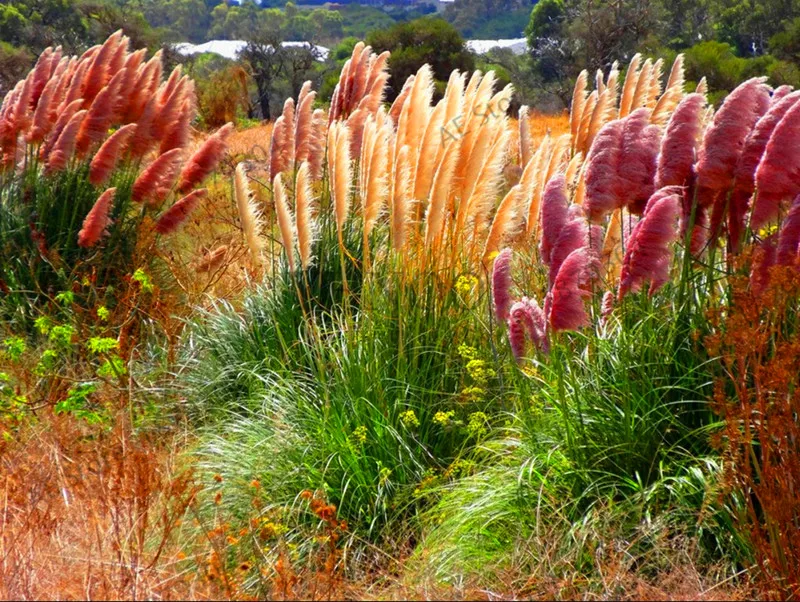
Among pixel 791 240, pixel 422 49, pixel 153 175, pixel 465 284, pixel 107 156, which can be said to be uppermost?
pixel 791 240

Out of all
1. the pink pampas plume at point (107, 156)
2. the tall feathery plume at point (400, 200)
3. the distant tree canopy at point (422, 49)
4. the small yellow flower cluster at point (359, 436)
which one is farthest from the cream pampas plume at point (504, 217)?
the distant tree canopy at point (422, 49)

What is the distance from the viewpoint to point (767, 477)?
3.11m

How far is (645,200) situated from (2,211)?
4.84 m

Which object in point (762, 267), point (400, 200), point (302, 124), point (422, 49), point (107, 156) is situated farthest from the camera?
point (422, 49)

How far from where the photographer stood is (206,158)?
257 inches

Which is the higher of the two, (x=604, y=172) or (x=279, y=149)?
(x=604, y=172)

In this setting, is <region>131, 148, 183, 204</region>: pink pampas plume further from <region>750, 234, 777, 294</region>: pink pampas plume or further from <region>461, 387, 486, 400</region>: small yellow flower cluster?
<region>750, 234, 777, 294</region>: pink pampas plume

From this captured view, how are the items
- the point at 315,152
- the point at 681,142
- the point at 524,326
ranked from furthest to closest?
1. the point at 315,152
2. the point at 524,326
3. the point at 681,142

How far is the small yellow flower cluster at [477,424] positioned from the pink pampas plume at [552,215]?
31.4 inches

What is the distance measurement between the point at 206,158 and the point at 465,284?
256 cm

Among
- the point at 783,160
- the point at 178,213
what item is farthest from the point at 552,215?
the point at 178,213

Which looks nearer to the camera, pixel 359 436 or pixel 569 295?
pixel 569 295

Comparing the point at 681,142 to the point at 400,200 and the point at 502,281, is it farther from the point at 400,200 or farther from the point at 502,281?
the point at 400,200

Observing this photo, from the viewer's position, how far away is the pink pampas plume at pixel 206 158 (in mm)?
6492
